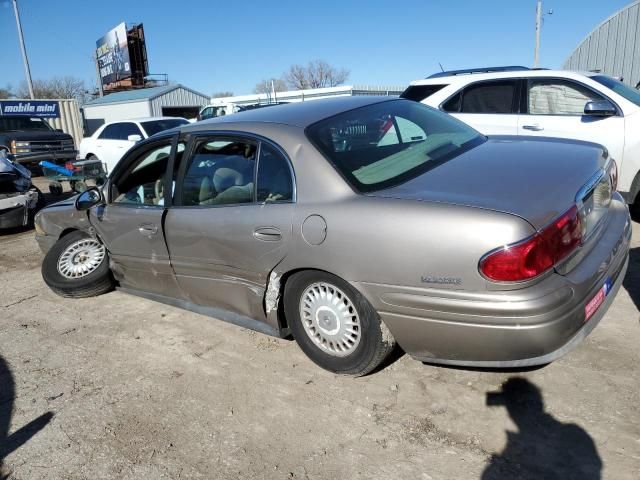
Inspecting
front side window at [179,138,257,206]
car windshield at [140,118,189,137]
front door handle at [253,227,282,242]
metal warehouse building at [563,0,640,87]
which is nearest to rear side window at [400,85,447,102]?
front side window at [179,138,257,206]

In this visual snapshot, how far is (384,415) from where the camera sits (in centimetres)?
272

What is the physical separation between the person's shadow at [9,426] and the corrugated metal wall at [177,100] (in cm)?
2958

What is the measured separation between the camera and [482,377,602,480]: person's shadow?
221 centimetres

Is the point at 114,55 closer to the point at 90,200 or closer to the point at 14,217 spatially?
the point at 14,217

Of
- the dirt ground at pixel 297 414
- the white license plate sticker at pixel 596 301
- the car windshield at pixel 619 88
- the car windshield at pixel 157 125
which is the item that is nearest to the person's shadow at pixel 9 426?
the dirt ground at pixel 297 414

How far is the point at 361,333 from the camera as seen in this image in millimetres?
2842

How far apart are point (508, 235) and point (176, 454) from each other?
1.92 meters

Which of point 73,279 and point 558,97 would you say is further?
point 558,97

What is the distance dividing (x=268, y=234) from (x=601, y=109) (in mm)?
4088

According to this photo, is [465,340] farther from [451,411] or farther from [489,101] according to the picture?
[489,101]

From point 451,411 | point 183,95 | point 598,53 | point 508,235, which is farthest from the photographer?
point 183,95

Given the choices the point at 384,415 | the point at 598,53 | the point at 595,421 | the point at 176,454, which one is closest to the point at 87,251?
the point at 176,454

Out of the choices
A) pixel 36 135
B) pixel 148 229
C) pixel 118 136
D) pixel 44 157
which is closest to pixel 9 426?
pixel 148 229

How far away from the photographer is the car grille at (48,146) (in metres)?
15.6
